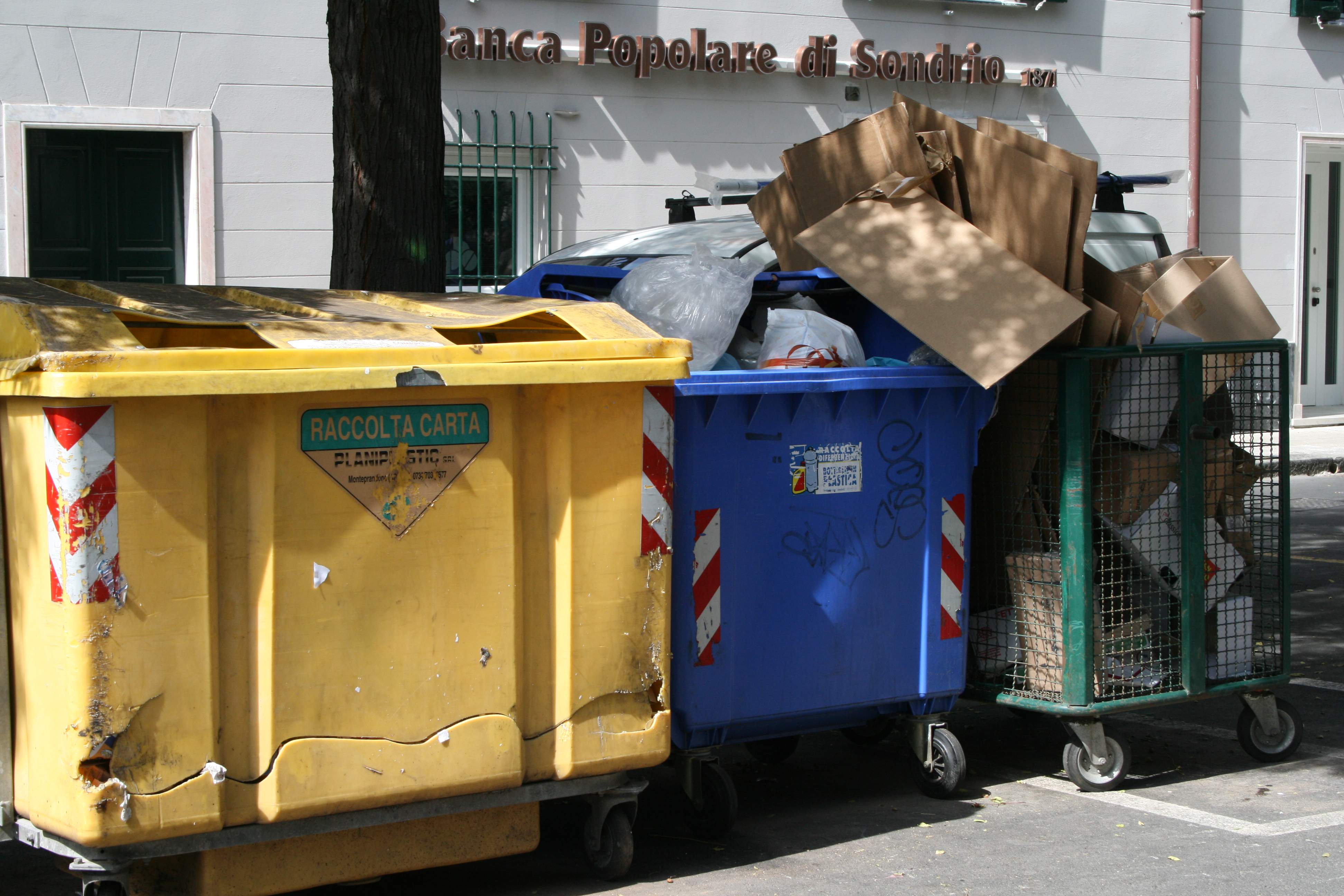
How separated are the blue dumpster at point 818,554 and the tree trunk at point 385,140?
35.4 inches

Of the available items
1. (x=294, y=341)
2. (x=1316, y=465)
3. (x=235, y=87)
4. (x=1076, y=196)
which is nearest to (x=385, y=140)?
(x=294, y=341)

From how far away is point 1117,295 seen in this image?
472 centimetres

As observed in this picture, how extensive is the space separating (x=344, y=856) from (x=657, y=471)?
1.25 m

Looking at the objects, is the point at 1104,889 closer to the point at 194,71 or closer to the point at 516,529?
the point at 516,529

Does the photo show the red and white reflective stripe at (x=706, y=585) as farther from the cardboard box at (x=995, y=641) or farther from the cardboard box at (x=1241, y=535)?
the cardboard box at (x=1241, y=535)

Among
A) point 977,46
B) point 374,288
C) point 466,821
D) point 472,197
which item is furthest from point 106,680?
point 977,46

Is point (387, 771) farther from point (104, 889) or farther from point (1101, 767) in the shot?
point (1101, 767)

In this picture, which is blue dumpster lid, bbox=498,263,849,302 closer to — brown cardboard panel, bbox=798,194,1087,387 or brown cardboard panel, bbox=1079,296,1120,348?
brown cardboard panel, bbox=798,194,1087,387

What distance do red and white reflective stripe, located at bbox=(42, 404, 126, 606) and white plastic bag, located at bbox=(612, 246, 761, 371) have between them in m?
1.75

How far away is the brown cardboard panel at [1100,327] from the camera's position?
4598 mm

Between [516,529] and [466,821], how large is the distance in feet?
2.50

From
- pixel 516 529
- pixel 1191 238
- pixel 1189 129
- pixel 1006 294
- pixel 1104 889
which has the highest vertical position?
pixel 1189 129

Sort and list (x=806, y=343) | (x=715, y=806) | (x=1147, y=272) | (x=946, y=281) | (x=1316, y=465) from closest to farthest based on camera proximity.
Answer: (x=715, y=806), (x=806, y=343), (x=946, y=281), (x=1147, y=272), (x=1316, y=465)

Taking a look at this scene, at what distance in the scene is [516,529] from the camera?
365 cm
